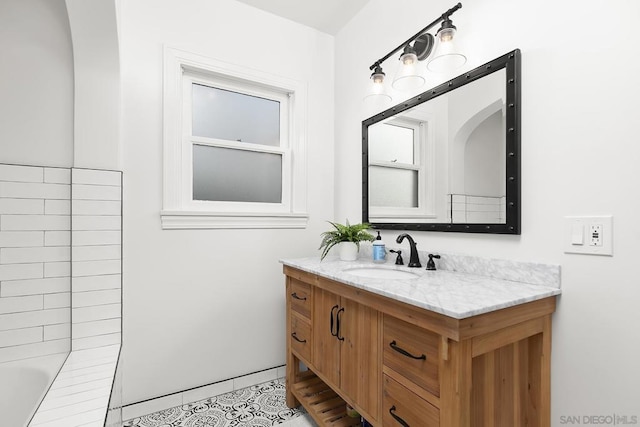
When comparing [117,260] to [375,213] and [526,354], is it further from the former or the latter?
[526,354]

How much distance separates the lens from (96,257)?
1644 mm

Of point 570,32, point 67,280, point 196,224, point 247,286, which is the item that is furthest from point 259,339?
point 570,32

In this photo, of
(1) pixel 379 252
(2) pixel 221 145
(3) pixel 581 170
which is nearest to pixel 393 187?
(1) pixel 379 252

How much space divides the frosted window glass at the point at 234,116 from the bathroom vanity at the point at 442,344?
1192mm

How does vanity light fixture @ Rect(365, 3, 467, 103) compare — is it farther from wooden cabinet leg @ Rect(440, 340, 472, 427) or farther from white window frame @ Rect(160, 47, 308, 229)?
wooden cabinet leg @ Rect(440, 340, 472, 427)

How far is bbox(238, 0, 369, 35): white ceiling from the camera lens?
209 centimetres

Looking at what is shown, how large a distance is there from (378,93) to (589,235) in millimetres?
1277

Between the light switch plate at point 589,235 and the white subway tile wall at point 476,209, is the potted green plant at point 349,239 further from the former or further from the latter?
the light switch plate at point 589,235

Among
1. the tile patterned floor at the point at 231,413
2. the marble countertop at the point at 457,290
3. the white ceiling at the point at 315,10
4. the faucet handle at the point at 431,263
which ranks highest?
the white ceiling at the point at 315,10

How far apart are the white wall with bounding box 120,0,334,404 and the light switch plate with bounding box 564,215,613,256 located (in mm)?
1562

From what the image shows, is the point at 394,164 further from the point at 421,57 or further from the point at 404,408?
the point at 404,408

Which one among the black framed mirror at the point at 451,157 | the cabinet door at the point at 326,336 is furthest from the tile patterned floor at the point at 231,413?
the black framed mirror at the point at 451,157

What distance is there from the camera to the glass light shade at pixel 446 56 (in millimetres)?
1422

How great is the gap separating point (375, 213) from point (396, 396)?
115 centimetres
